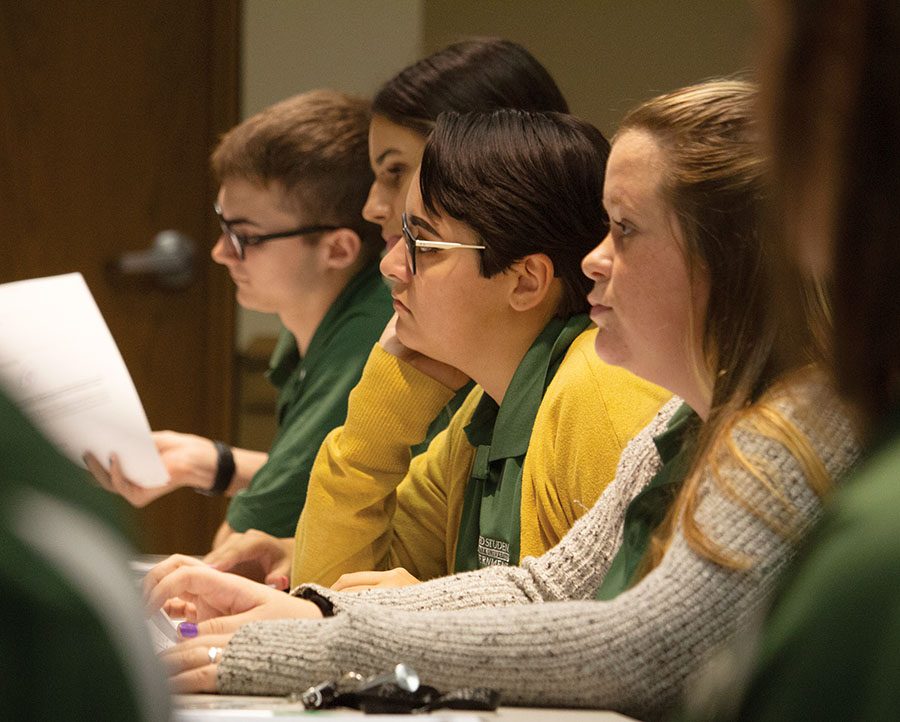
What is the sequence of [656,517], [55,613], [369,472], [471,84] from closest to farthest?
1. [55,613]
2. [656,517]
3. [369,472]
4. [471,84]

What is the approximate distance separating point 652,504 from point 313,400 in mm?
1073

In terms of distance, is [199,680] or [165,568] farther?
[165,568]

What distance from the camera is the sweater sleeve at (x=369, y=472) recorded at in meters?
1.73

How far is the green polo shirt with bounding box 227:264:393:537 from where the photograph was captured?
2.10 metres

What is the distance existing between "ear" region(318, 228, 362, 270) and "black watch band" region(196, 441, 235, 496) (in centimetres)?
37

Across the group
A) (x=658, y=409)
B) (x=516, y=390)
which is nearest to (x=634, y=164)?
(x=658, y=409)

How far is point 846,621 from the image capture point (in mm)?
442

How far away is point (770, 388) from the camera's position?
41.0 inches

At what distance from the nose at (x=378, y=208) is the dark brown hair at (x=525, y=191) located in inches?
18.9

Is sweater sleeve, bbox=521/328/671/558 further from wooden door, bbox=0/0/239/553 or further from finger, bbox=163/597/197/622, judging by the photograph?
wooden door, bbox=0/0/239/553

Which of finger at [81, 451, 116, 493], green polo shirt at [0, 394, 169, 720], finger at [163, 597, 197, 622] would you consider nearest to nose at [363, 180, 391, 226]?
finger at [81, 451, 116, 493]

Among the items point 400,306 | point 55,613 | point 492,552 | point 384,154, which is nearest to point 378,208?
point 384,154

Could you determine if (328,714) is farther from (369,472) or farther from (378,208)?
(378,208)

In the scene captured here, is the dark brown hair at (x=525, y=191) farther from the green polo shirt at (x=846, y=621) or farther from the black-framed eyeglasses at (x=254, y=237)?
the green polo shirt at (x=846, y=621)
